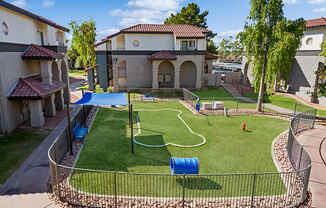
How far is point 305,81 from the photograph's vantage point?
113ft

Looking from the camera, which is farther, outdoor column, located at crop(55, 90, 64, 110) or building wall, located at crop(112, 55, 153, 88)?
building wall, located at crop(112, 55, 153, 88)

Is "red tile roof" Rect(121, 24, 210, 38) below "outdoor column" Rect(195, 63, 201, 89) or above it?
above

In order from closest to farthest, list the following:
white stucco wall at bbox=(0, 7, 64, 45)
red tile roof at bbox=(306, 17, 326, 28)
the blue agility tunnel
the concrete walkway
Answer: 1. the concrete walkway
2. the blue agility tunnel
3. white stucco wall at bbox=(0, 7, 64, 45)
4. red tile roof at bbox=(306, 17, 326, 28)

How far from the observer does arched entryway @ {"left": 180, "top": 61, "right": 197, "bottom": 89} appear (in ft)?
135

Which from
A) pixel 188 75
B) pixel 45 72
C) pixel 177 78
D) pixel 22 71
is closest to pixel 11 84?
pixel 22 71

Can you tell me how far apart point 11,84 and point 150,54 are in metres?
22.4

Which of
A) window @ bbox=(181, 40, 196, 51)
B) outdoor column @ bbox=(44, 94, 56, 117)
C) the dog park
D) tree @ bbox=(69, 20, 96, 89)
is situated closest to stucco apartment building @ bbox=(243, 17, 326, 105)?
the dog park

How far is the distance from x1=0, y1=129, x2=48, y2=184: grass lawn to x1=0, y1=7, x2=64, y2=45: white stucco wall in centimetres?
722

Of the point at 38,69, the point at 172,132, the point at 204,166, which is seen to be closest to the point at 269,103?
the point at 172,132

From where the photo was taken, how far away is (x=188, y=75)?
41531 mm

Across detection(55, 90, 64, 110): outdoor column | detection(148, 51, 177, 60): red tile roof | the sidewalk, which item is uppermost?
detection(148, 51, 177, 60): red tile roof

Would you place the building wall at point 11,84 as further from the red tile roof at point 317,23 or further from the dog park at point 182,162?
the red tile roof at point 317,23

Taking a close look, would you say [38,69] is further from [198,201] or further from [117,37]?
[198,201]

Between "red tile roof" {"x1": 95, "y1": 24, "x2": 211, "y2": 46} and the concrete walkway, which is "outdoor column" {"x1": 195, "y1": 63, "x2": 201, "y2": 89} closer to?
"red tile roof" {"x1": 95, "y1": 24, "x2": 211, "y2": 46}
